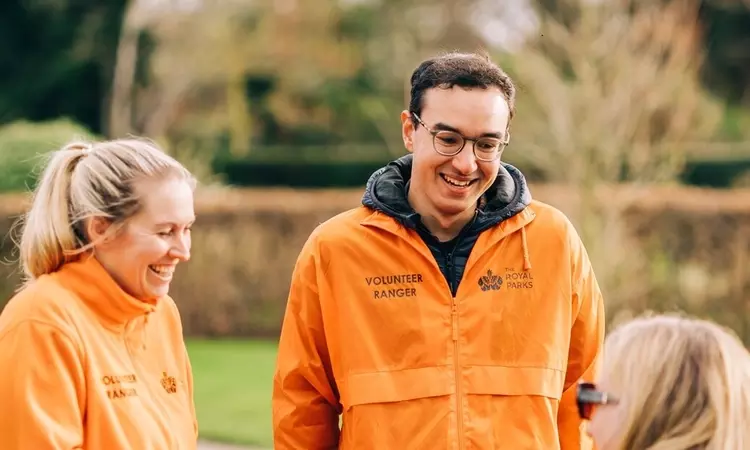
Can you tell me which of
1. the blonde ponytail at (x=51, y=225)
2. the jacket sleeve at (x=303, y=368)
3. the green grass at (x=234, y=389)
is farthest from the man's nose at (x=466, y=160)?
the green grass at (x=234, y=389)

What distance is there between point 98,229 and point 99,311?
0.76ft

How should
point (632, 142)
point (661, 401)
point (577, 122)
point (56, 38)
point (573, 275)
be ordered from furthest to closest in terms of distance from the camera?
point (56, 38), point (632, 142), point (577, 122), point (573, 275), point (661, 401)

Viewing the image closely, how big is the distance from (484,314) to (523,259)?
21cm

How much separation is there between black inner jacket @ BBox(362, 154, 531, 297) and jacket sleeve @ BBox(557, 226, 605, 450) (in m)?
0.22

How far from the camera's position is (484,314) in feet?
10.1

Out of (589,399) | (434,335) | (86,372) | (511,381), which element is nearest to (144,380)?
(86,372)

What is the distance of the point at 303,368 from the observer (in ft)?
10.4

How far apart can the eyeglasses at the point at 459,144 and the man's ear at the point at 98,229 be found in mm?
957

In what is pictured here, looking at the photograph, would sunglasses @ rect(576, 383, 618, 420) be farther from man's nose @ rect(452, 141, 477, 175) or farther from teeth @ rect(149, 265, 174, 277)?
teeth @ rect(149, 265, 174, 277)

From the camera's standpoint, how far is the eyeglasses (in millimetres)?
3104

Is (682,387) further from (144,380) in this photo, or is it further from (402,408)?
(144,380)

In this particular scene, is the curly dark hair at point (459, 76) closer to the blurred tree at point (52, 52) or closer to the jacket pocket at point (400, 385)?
the jacket pocket at point (400, 385)

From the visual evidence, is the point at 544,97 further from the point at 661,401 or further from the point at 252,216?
the point at 661,401

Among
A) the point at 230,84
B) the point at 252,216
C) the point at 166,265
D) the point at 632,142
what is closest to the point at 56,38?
the point at 230,84
